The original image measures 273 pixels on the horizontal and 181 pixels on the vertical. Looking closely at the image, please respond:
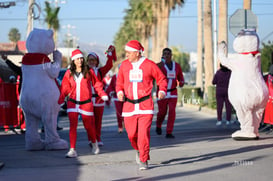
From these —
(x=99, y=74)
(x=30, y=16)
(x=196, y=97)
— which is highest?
(x=30, y=16)

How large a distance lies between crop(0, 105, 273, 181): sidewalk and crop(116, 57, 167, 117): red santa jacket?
0.85 m

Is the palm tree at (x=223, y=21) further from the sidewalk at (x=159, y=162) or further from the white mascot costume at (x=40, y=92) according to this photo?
the white mascot costume at (x=40, y=92)

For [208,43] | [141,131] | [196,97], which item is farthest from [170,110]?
[208,43]

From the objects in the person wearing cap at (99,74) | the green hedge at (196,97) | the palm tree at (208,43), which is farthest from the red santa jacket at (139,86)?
the palm tree at (208,43)

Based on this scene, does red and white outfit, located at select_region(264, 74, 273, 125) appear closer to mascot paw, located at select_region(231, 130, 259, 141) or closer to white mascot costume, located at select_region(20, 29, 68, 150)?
mascot paw, located at select_region(231, 130, 259, 141)

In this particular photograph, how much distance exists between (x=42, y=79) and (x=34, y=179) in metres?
3.77

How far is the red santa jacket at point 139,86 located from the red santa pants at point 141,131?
8 cm

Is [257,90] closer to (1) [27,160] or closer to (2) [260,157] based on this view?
(2) [260,157]

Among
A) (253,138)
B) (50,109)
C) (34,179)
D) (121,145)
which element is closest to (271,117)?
(253,138)

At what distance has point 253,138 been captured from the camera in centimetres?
1233

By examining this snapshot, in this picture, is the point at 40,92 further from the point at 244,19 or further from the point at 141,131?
the point at 244,19

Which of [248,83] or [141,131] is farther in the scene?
[248,83]

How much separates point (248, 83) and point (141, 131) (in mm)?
3963

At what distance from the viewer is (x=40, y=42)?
11.7m
